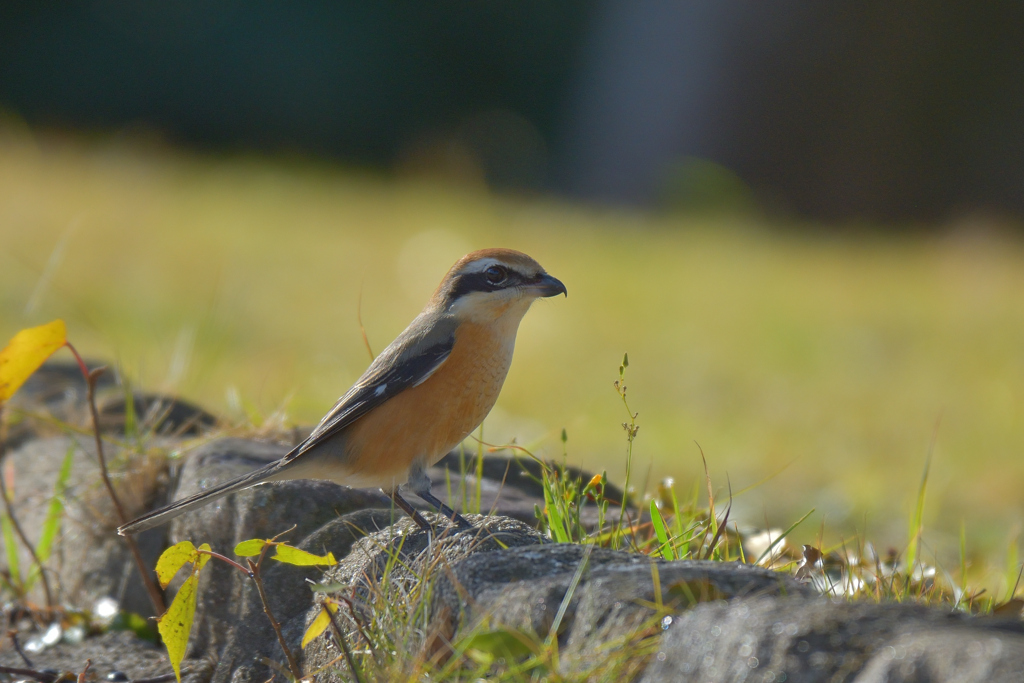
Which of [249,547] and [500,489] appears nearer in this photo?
[249,547]

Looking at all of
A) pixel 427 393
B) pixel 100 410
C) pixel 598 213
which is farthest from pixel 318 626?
pixel 598 213

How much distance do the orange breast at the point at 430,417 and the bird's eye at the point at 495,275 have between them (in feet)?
0.75

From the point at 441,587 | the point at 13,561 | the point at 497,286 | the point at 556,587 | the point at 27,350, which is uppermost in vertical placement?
the point at 497,286

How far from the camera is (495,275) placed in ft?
11.6

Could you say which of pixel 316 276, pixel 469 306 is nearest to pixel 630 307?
pixel 316 276

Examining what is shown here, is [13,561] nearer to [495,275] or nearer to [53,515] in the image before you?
[53,515]

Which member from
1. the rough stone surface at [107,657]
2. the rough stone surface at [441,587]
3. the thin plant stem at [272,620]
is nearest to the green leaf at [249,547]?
the thin plant stem at [272,620]

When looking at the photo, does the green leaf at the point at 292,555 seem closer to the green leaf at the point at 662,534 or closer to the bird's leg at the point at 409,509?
the bird's leg at the point at 409,509

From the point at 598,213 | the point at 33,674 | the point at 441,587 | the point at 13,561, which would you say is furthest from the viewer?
the point at 598,213

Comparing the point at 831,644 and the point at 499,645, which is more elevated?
the point at 831,644

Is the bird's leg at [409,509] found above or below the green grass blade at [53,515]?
above

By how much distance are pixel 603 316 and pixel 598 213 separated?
13.9ft

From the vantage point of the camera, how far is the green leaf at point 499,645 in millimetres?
2014

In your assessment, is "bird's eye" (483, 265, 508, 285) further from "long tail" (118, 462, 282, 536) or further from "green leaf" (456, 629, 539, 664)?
"green leaf" (456, 629, 539, 664)
